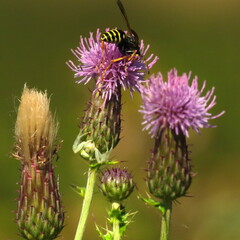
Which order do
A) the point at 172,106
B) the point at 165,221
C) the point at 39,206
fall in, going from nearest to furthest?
the point at 165,221
the point at 172,106
the point at 39,206

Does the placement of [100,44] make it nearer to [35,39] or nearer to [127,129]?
[127,129]

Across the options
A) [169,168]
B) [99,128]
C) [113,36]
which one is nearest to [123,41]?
[113,36]

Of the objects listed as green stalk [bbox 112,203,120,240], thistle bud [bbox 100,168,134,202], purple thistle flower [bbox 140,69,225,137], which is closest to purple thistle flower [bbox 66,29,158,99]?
purple thistle flower [bbox 140,69,225,137]

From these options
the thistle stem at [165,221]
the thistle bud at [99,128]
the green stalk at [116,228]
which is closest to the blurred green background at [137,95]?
the thistle bud at [99,128]

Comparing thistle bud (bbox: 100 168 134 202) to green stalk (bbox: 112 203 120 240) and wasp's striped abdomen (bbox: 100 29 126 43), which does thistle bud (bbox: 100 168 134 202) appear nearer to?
green stalk (bbox: 112 203 120 240)

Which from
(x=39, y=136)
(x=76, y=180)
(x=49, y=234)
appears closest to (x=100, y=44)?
(x=39, y=136)

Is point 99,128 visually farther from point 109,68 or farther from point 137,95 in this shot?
point 137,95
